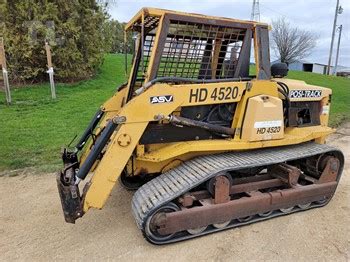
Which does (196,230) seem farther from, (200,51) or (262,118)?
(200,51)

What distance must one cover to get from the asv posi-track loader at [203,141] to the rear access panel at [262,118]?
12 mm

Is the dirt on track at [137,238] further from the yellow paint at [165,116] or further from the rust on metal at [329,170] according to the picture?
the yellow paint at [165,116]

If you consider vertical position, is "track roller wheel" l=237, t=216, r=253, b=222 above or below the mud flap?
below

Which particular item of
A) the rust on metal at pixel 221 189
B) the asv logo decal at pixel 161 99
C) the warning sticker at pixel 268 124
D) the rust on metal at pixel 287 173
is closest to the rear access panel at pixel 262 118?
the warning sticker at pixel 268 124

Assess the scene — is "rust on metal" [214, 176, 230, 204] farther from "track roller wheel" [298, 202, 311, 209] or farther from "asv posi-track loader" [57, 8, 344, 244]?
"track roller wheel" [298, 202, 311, 209]

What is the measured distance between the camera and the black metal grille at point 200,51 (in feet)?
12.5

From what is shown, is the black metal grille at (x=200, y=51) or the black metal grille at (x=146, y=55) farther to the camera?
the black metal grille at (x=146, y=55)

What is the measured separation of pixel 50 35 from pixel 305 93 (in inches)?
452

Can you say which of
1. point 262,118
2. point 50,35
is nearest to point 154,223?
point 262,118

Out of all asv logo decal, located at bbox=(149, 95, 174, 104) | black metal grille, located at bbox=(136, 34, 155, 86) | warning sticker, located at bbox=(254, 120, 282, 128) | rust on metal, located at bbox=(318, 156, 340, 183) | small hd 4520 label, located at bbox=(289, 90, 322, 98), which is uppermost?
black metal grille, located at bbox=(136, 34, 155, 86)

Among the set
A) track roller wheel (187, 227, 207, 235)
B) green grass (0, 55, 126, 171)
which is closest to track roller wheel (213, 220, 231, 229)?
track roller wheel (187, 227, 207, 235)

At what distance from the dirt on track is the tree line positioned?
10256mm

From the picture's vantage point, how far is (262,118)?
13.0 ft

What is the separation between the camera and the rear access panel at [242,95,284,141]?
3.92 metres
